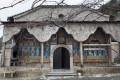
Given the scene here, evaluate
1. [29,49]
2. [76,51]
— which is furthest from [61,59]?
[29,49]

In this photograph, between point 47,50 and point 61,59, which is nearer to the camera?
point 47,50

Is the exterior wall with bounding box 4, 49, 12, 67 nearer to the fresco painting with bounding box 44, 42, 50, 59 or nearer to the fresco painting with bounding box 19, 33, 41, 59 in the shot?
the fresco painting with bounding box 19, 33, 41, 59

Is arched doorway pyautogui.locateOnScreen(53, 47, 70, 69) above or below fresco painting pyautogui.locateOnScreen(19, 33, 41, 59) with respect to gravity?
below

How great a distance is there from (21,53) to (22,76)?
99.3 inches

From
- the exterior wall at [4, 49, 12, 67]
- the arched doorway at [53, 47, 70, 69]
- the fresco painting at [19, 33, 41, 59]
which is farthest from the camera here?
the arched doorway at [53, 47, 70, 69]

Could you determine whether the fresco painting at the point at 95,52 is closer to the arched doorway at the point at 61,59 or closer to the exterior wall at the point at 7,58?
the arched doorway at the point at 61,59

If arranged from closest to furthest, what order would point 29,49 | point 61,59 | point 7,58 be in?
point 7,58
point 29,49
point 61,59

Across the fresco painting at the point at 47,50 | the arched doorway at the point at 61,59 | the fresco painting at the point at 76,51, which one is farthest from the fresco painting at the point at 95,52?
the fresco painting at the point at 47,50

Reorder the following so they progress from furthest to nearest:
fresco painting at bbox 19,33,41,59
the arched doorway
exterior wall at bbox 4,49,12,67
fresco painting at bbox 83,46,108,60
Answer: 1. the arched doorway
2. fresco painting at bbox 83,46,108,60
3. fresco painting at bbox 19,33,41,59
4. exterior wall at bbox 4,49,12,67

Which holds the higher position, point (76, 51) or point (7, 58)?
point (76, 51)

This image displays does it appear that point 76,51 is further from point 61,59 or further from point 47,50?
point 47,50

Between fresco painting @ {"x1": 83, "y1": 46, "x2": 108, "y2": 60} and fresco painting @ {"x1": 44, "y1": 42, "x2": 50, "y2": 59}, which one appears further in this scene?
fresco painting @ {"x1": 83, "y1": 46, "x2": 108, "y2": 60}

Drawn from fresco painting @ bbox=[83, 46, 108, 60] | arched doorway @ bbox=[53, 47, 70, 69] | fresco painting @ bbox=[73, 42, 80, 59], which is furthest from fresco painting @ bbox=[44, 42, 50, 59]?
fresco painting @ bbox=[83, 46, 108, 60]

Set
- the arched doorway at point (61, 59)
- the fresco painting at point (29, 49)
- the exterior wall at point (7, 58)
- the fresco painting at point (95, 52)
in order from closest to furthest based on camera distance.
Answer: the exterior wall at point (7, 58)
the fresco painting at point (29, 49)
the fresco painting at point (95, 52)
the arched doorway at point (61, 59)
